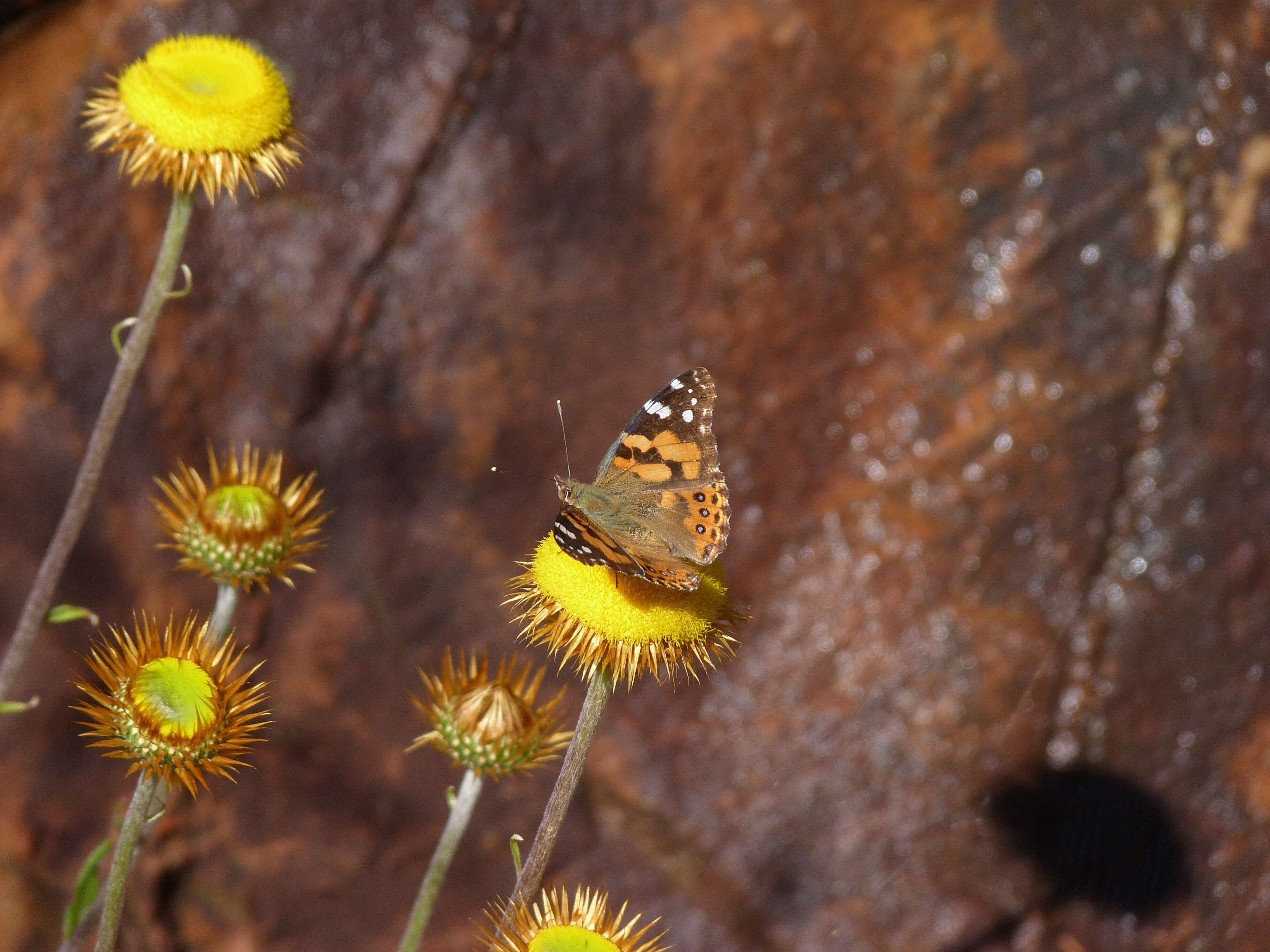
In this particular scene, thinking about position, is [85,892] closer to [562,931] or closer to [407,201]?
[562,931]

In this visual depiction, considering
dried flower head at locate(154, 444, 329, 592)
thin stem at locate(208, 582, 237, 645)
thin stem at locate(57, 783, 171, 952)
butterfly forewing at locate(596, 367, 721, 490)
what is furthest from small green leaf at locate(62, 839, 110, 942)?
butterfly forewing at locate(596, 367, 721, 490)

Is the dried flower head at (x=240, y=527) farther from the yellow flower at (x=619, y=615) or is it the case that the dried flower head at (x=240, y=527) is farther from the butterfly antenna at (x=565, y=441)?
the butterfly antenna at (x=565, y=441)

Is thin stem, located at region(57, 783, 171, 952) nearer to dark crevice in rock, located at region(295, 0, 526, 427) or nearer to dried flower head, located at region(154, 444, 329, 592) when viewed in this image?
dried flower head, located at region(154, 444, 329, 592)

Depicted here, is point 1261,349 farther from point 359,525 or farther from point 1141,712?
point 359,525

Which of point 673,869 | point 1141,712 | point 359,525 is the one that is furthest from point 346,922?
point 1141,712

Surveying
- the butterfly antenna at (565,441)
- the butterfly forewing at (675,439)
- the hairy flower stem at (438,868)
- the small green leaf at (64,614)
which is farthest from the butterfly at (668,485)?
the butterfly antenna at (565,441)

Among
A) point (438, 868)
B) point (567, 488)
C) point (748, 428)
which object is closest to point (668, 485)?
point (567, 488)

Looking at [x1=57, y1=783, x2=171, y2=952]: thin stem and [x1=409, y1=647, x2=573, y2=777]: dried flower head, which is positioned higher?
[x1=409, y1=647, x2=573, y2=777]: dried flower head
